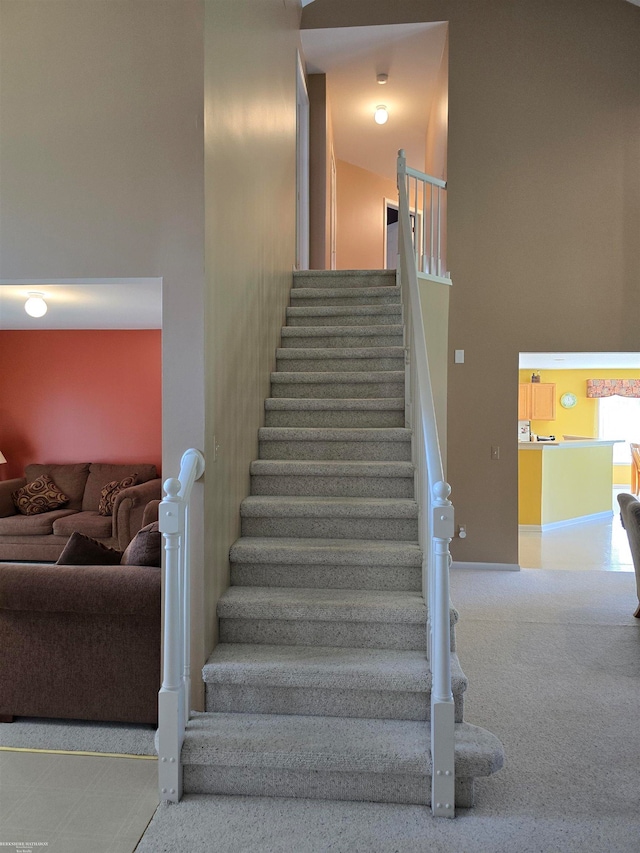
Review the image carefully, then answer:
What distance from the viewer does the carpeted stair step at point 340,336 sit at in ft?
14.3

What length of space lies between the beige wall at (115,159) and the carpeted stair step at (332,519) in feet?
2.24

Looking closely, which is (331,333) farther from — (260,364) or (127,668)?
(127,668)

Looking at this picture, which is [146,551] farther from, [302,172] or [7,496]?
[302,172]

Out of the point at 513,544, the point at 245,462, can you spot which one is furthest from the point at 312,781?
the point at 513,544

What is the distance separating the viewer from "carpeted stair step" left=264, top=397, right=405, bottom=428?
3.80 m

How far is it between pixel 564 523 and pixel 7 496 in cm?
666

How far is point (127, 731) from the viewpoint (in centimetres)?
267

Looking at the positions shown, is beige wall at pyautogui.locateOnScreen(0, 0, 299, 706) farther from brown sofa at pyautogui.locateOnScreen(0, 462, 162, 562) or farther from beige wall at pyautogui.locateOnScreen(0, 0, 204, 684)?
brown sofa at pyautogui.locateOnScreen(0, 462, 162, 562)

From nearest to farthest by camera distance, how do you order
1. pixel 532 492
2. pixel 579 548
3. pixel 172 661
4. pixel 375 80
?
1. pixel 172 661
2. pixel 579 548
3. pixel 375 80
4. pixel 532 492

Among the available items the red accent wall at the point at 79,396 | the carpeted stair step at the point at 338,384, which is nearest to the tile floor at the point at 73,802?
the carpeted stair step at the point at 338,384

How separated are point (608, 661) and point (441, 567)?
2.05 meters

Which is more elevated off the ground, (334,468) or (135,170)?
(135,170)

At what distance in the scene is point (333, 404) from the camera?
3818 millimetres

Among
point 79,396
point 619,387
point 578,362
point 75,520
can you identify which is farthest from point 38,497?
point 619,387
